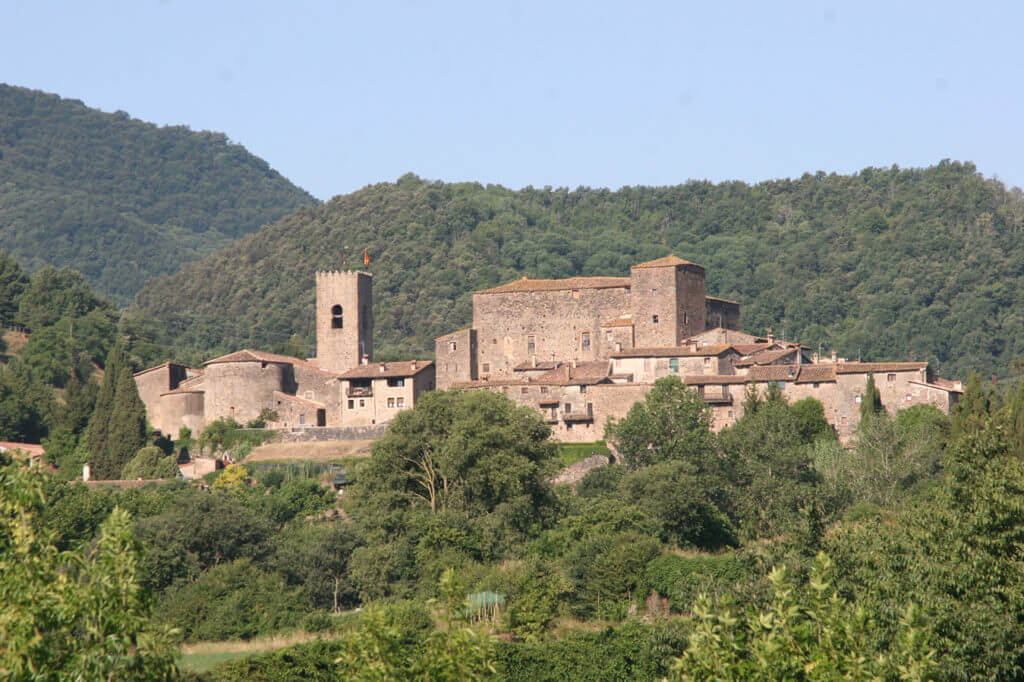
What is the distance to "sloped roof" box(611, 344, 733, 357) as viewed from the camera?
57.2 m

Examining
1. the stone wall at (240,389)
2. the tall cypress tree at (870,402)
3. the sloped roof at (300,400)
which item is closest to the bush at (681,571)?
the tall cypress tree at (870,402)

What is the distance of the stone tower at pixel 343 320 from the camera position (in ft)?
218

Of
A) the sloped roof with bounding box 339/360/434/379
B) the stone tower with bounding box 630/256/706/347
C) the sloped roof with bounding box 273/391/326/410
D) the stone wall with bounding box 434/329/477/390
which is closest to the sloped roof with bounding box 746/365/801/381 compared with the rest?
the stone tower with bounding box 630/256/706/347

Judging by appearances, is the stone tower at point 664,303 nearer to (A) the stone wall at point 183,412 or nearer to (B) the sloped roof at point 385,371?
(B) the sloped roof at point 385,371

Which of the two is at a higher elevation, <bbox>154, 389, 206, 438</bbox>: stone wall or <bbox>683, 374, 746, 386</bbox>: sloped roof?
<bbox>683, 374, 746, 386</bbox>: sloped roof

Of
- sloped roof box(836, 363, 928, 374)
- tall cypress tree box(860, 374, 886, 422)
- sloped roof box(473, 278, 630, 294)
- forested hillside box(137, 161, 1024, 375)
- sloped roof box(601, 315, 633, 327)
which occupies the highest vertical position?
forested hillside box(137, 161, 1024, 375)

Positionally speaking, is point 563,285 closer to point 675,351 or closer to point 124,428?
point 675,351

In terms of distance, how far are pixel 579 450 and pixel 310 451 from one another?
36.5 ft

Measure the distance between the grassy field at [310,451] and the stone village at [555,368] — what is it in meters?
0.99

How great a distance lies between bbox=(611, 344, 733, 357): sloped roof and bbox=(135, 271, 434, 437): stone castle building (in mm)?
9586

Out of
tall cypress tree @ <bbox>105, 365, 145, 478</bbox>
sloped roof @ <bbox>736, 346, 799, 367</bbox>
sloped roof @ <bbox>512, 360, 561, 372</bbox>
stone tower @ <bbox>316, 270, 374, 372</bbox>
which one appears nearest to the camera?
tall cypress tree @ <bbox>105, 365, 145, 478</bbox>

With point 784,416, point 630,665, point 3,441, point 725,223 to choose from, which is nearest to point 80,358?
point 3,441

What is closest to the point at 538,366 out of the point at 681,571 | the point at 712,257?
the point at 681,571

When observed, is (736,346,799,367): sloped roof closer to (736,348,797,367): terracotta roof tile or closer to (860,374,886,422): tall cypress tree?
(736,348,797,367): terracotta roof tile
